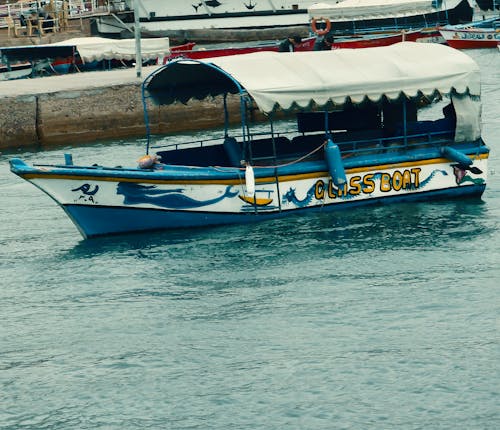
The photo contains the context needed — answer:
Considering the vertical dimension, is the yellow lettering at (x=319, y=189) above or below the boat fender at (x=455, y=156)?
below

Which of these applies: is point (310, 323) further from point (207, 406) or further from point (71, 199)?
point (71, 199)

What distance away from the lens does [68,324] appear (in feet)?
44.9

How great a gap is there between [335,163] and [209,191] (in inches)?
79.6

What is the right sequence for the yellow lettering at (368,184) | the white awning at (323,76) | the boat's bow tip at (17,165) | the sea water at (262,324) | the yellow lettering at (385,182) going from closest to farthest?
the sea water at (262,324)
the boat's bow tip at (17,165)
the white awning at (323,76)
the yellow lettering at (368,184)
the yellow lettering at (385,182)

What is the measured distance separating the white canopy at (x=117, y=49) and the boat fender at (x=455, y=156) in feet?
68.2

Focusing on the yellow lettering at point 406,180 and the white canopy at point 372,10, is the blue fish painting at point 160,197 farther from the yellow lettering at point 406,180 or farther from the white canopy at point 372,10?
the white canopy at point 372,10

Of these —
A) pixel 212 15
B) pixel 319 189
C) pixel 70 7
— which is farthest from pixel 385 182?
pixel 70 7

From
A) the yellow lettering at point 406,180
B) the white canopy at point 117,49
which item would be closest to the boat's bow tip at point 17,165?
the yellow lettering at point 406,180

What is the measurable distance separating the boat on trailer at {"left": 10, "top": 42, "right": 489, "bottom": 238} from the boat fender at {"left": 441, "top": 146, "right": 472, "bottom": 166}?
37 mm

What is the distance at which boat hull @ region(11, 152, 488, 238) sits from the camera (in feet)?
54.2

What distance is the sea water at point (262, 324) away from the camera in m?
11.3

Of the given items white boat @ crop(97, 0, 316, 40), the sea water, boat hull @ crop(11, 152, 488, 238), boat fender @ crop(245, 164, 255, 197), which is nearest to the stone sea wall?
the sea water

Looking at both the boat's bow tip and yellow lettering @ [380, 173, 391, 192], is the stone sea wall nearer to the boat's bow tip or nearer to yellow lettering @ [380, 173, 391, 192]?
yellow lettering @ [380, 173, 391, 192]

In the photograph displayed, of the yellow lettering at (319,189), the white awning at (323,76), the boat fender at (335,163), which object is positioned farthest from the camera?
the yellow lettering at (319,189)
